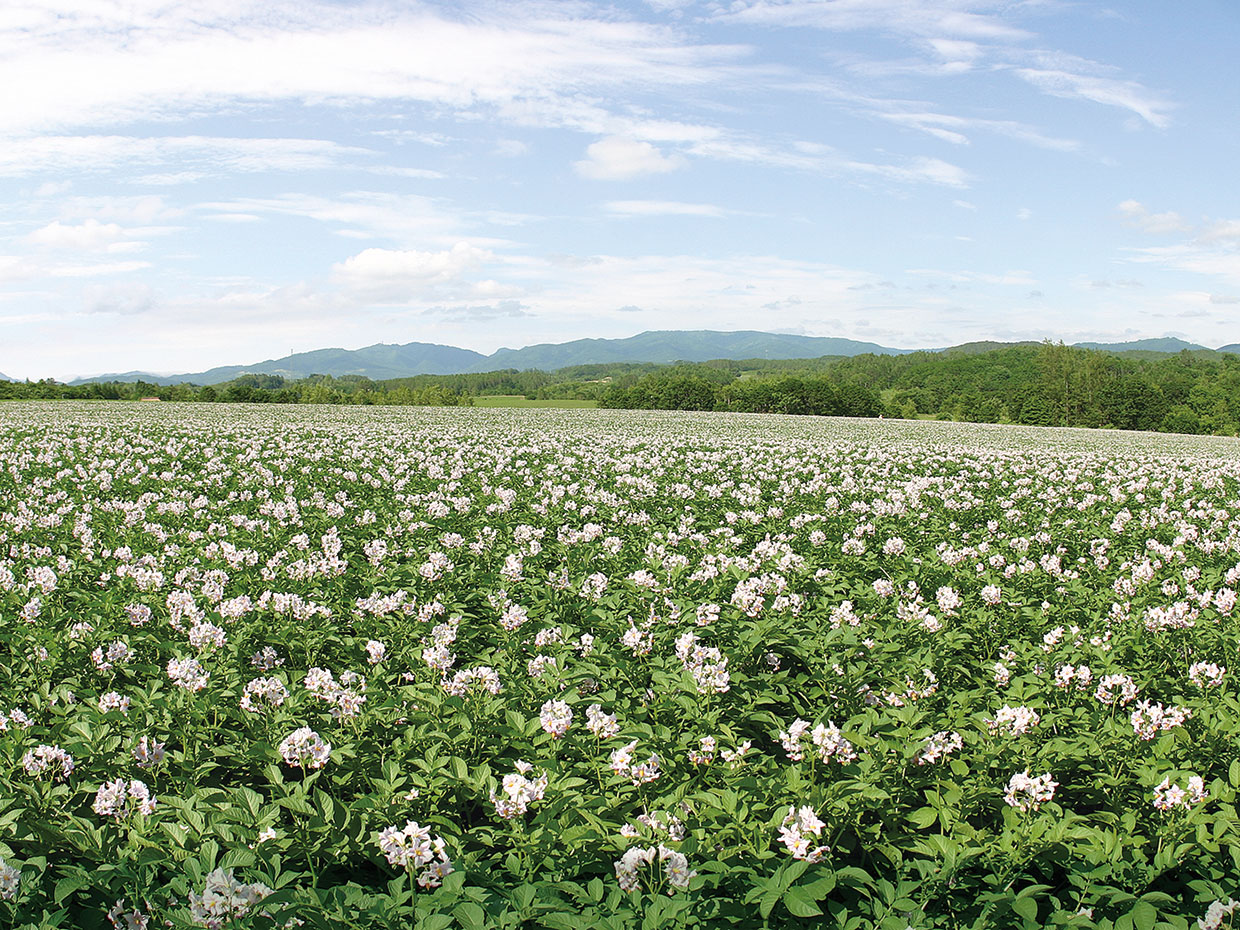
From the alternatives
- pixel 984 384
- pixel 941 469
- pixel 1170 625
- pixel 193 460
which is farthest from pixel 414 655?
pixel 984 384

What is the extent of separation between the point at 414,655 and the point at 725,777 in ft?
8.54

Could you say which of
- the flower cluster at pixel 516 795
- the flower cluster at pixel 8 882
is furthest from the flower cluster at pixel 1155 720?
the flower cluster at pixel 8 882

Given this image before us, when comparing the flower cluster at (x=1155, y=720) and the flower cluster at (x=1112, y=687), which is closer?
the flower cluster at (x=1155, y=720)

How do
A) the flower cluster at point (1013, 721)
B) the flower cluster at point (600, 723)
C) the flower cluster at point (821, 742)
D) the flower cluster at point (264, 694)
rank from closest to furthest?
1. the flower cluster at point (821, 742)
2. the flower cluster at point (600, 723)
3. the flower cluster at point (1013, 721)
4. the flower cluster at point (264, 694)

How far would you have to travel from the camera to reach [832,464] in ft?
61.3

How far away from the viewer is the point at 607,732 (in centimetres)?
422

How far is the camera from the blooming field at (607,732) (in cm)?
321

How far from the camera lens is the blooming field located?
321 cm

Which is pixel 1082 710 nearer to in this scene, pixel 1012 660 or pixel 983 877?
pixel 1012 660

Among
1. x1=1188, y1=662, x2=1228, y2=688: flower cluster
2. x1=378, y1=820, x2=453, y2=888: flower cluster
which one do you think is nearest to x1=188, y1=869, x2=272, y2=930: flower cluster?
x1=378, y1=820, x2=453, y2=888: flower cluster

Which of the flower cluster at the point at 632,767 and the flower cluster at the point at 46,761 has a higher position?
the flower cluster at the point at 46,761

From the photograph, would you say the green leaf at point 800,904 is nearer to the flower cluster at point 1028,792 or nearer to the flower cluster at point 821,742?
the flower cluster at point 821,742

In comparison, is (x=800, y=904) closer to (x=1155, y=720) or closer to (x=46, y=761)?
(x=1155, y=720)

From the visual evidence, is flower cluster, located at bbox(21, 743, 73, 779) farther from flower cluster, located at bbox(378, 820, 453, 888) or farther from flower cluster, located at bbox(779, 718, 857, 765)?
flower cluster, located at bbox(779, 718, 857, 765)
